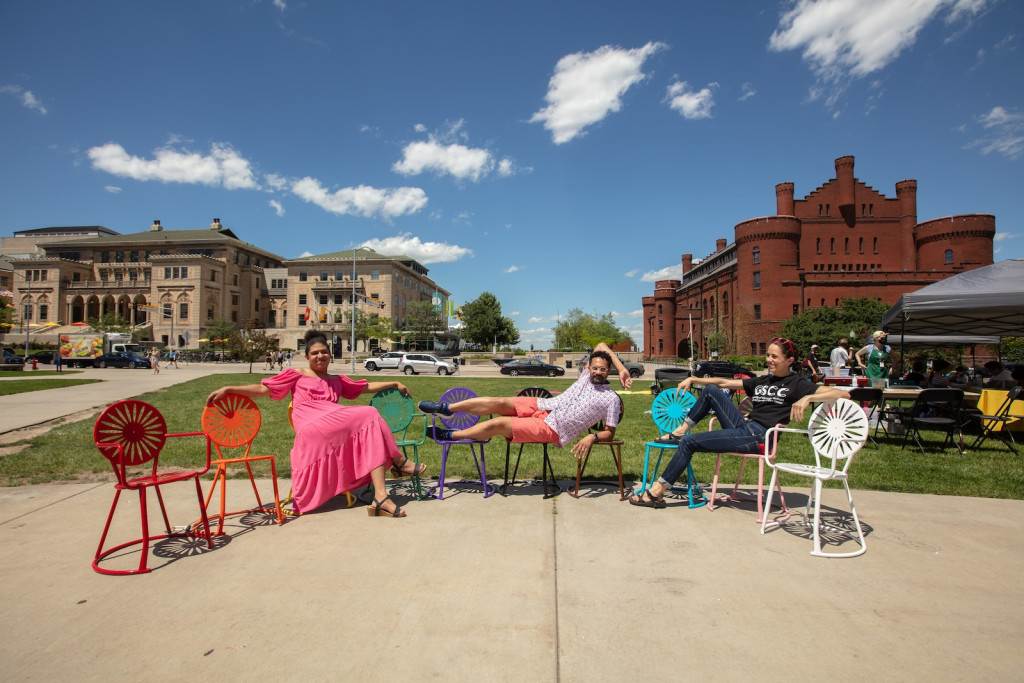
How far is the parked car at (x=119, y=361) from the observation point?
1684 inches

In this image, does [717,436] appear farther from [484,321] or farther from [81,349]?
[484,321]

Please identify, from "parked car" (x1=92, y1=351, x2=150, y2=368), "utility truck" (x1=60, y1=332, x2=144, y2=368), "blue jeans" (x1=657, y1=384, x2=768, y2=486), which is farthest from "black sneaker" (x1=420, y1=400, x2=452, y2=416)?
"utility truck" (x1=60, y1=332, x2=144, y2=368)

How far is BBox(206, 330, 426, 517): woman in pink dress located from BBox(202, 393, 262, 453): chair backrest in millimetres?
147

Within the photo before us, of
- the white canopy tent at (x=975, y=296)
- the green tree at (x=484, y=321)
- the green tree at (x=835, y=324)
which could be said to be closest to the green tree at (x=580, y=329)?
the green tree at (x=484, y=321)

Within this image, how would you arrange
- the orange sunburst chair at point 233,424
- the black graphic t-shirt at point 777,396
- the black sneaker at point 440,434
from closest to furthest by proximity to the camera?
the orange sunburst chair at point 233,424, the black graphic t-shirt at point 777,396, the black sneaker at point 440,434

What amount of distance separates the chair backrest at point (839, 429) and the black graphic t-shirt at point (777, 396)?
0.35 m

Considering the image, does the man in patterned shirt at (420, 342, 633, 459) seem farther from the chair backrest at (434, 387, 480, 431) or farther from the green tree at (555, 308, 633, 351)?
the green tree at (555, 308, 633, 351)

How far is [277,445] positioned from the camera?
820 centimetres

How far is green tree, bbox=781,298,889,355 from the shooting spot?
48.6 metres

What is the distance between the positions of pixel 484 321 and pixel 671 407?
83.0 meters

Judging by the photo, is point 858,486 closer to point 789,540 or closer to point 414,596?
point 789,540

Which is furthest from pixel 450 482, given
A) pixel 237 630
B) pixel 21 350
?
pixel 21 350

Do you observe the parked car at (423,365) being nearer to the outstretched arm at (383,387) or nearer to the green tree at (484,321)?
the outstretched arm at (383,387)

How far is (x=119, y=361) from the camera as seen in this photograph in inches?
1697
